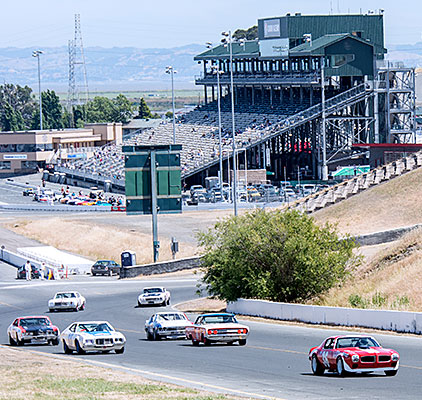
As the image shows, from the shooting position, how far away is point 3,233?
9269 cm

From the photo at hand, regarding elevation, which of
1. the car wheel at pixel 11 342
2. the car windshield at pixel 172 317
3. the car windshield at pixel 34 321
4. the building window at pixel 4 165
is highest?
the building window at pixel 4 165

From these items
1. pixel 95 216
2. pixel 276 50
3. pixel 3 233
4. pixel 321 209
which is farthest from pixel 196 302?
pixel 276 50

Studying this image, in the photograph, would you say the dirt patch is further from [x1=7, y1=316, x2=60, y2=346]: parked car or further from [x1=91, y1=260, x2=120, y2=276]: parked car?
[x1=91, y1=260, x2=120, y2=276]: parked car

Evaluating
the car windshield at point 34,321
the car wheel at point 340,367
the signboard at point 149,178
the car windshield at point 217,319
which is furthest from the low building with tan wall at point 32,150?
the car wheel at point 340,367

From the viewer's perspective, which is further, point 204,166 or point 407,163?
point 204,166

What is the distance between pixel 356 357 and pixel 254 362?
4566mm

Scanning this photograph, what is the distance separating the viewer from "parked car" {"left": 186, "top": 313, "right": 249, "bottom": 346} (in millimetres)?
30328

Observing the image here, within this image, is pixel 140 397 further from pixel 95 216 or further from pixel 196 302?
pixel 95 216

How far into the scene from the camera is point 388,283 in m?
38.6

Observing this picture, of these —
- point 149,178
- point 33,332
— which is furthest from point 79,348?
point 149,178

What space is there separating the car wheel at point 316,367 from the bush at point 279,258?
55.2 feet

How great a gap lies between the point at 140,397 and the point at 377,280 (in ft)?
74.8

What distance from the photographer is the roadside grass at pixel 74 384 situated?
791 inches

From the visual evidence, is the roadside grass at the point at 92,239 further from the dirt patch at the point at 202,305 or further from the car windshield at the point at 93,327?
the car windshield at the point at 93,327
